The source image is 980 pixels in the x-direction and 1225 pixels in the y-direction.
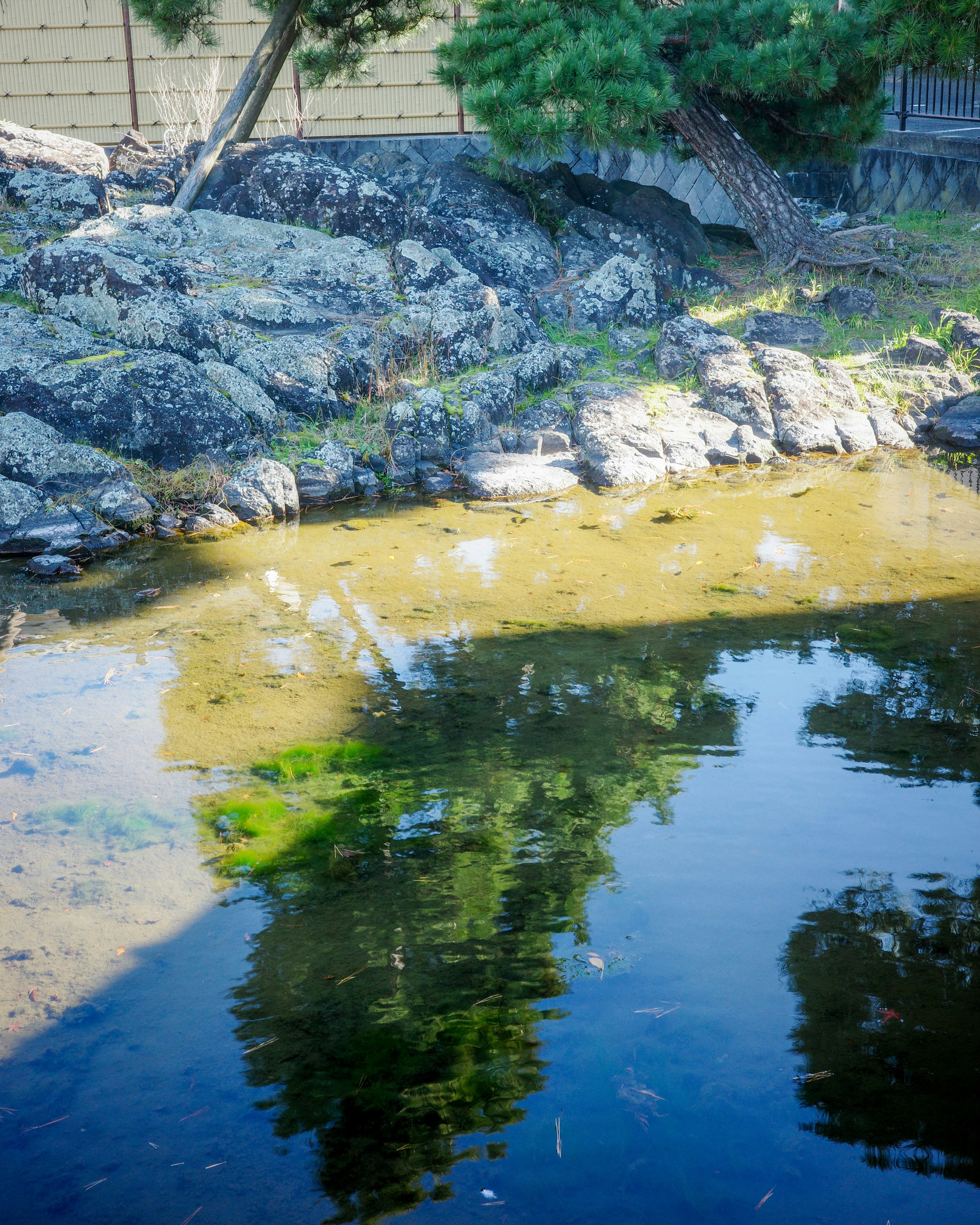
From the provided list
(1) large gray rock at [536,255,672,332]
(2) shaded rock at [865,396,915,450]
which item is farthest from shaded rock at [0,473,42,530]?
(2) shaded rock at [865,396,915,450]

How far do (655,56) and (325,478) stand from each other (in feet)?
15.5

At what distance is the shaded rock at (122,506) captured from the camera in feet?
17.4

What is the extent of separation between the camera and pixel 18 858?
8.86 feet

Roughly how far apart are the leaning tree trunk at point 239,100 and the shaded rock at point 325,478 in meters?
3.57

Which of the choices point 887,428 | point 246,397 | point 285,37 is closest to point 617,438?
point 887,428

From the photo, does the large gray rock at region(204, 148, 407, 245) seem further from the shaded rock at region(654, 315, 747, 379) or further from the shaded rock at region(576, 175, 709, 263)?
the shaded rock at region(654, 315, 747, 379)

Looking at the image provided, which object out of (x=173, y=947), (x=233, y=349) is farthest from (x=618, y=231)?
(x=173, y=947)

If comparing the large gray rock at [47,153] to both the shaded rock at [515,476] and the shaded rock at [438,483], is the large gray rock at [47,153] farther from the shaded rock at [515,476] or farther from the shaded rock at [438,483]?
the shaded rock at [515,476]

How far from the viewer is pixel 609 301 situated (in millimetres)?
7613

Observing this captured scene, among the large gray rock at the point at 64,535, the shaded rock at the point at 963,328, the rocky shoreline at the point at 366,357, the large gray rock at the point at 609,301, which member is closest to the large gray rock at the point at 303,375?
the rocky shoreline at the point at 366,357

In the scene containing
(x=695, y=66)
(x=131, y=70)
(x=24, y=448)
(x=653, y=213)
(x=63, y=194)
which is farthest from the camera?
(x=131, y=70)

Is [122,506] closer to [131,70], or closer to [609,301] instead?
[609,301]

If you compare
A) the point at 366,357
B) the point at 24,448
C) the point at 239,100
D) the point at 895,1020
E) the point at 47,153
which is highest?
the point at 239,100

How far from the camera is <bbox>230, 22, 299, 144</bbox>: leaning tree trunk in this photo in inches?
336
